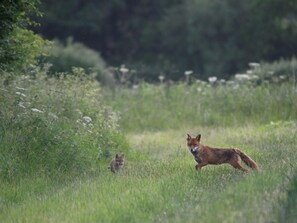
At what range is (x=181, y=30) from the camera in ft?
182

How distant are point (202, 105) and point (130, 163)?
8.57 meters

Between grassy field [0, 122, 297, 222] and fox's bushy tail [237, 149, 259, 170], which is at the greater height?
fox's bushy tail [237, 149, 259, 170]

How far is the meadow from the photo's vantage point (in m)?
9.91

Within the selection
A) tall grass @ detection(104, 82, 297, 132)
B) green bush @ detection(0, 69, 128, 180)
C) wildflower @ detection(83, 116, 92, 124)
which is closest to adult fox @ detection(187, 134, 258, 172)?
green bush @ detection(0, 69, 128, 180)

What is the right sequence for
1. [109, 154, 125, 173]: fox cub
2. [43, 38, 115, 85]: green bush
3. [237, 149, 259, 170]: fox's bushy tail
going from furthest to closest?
[43, 38, 115, 85]: green bush → [109, 154, 125, 173]: fox cub → [237, 149, 259, 170]: fox's bushy tail

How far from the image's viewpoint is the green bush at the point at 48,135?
13344 mm

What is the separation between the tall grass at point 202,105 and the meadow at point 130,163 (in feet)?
0.19

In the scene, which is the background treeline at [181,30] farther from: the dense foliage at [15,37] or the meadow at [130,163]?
the dense foliage at [15,37]

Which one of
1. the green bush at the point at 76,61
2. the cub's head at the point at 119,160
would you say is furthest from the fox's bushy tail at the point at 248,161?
the green bush at the point at 76,61

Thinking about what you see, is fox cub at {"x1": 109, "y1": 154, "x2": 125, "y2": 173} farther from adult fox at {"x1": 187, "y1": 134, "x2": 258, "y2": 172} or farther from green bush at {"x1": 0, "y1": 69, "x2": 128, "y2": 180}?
adult fox at {"x1": 187, "y1": 134, "x2": 258, "y2": 172}

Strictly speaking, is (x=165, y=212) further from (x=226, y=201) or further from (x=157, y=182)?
(x=157, y=182)

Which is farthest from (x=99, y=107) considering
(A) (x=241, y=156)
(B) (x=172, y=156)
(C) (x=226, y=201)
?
(C) (x=226, y=201)

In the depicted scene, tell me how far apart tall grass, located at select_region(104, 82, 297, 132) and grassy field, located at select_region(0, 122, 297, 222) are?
23.0ft

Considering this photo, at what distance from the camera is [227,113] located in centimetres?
2270
